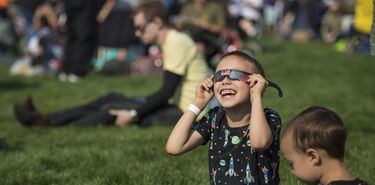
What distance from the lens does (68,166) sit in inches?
222

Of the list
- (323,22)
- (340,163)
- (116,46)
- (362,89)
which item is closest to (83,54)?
(116,46)

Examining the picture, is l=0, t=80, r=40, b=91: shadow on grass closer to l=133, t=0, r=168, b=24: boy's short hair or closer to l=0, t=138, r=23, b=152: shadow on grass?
l=0, t=138, r=23, b=152: shadow on grass

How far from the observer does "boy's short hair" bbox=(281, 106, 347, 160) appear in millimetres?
2990

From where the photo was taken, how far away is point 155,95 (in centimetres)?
689

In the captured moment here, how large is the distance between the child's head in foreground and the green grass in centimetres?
186

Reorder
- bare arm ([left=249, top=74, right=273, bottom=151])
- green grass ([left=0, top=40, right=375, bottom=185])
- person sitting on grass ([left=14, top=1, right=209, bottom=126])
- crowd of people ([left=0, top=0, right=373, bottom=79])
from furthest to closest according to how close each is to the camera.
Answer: crowd of people ([left=0, top=0, right=373, bottom=79])
person sitting on grass ([left=14, top=1, right=209, bottom=126])
green grass ([left=0, top=40, right=375, bottom=185])
bare arm ([left=249, top=74, right=273, bottom=151])

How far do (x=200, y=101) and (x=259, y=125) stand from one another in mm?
475

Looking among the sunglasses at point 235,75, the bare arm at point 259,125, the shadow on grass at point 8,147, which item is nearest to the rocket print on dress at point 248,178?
the bare arm at point 259,125

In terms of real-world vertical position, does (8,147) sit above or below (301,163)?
below

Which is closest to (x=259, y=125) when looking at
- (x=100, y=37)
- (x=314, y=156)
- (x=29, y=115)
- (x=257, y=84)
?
(x=257, y=84)

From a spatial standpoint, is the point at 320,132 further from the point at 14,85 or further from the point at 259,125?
the point at 14,85

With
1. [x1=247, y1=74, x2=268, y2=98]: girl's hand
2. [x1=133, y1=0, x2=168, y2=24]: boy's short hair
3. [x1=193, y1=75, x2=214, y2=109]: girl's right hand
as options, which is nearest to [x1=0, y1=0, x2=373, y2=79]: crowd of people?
[x1=133, y1=0, x2=168, y2=24]: boy's short hair

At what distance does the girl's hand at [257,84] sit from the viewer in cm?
348

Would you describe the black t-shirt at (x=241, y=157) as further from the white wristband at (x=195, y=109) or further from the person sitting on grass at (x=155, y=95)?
the person sitting on grass at (x=155, y=95)
